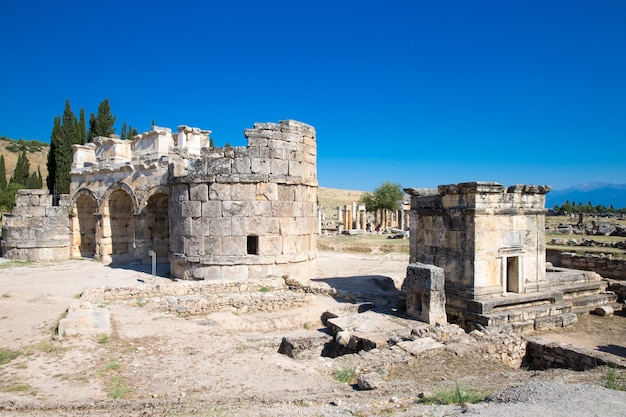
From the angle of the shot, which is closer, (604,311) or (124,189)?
(604,311)

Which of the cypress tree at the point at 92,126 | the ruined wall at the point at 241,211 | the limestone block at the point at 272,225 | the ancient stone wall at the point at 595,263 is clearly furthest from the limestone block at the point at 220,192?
the cypress tree at the point at 92,126

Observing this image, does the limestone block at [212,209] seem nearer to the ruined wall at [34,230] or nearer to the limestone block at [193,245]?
the limestone block at [193,245]

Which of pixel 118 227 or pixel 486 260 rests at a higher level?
pixel 118 227

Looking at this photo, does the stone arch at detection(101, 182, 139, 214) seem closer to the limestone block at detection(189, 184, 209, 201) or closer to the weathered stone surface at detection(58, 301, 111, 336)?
the limestone block at detection(189, 184, 209, 201)

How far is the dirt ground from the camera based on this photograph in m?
5.08

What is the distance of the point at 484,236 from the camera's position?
34.2 feet

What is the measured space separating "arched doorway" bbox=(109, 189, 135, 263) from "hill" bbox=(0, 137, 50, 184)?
56.3 metres

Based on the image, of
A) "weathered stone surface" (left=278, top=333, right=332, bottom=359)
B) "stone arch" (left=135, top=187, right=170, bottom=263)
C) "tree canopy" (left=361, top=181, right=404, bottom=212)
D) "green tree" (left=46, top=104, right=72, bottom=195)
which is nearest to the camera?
"weathered stone surface" (left=278, top=333, right=332, bottom=359)

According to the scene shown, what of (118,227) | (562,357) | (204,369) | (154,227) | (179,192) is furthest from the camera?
(118,227)

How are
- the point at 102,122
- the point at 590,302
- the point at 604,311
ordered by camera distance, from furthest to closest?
the point at 102,122 → the point at 590,302 → the point at 604,311

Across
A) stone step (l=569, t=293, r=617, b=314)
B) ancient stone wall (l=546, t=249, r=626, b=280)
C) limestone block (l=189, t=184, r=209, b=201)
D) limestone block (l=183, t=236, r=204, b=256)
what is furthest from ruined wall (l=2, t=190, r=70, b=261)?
ancient stone wall (l=546, t=249, r=626, b=280)

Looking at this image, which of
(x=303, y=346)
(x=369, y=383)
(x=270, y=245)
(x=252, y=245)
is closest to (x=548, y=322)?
(x=303, y=346)

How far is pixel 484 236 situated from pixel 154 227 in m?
12.7

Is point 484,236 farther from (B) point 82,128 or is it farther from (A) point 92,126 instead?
(B) point 82,128
